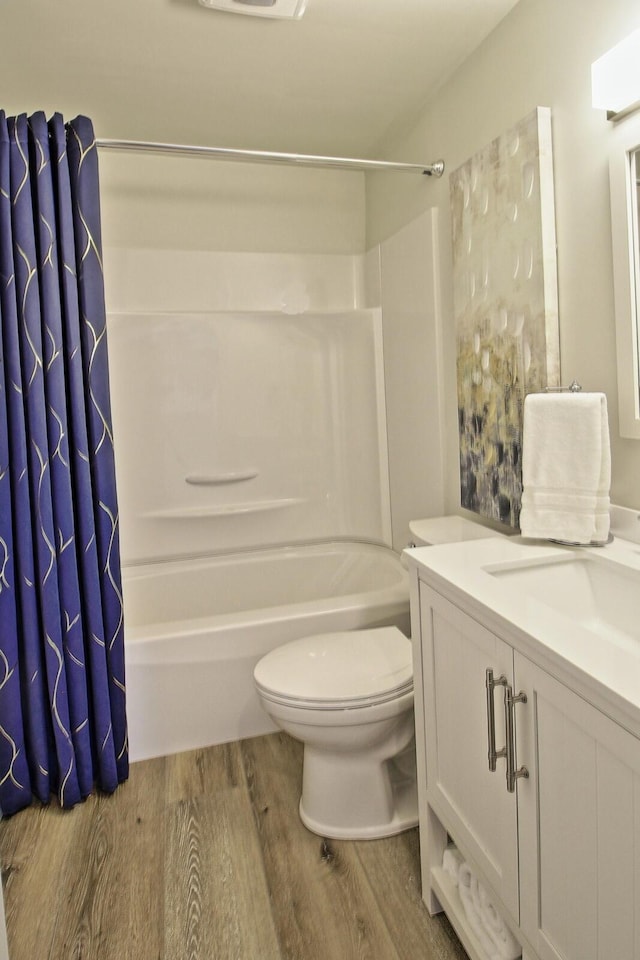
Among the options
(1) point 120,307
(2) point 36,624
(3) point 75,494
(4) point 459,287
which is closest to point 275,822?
(2) point 36,624

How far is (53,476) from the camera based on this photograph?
189cm

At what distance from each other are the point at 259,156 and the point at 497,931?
2.20 metres

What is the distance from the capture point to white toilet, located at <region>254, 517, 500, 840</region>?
1672 mm

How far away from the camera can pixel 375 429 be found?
118 inches

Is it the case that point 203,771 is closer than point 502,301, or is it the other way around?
point 502,301

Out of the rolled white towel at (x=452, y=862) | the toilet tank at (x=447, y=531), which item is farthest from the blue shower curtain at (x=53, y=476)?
the rolled white towel at (x=452, y=862)

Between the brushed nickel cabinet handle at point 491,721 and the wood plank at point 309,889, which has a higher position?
the brushed nickel cabinet handle at point 491,721

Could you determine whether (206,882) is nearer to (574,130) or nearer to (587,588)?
(587,588)

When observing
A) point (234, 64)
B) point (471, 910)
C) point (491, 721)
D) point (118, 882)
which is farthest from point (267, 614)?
point (234, 64)

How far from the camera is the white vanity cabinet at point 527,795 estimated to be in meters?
0.84

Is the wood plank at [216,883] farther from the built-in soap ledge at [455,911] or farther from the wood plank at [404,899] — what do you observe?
the built-in soap ledge at [455,911]

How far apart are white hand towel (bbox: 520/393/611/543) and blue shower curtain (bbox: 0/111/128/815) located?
1.26 m

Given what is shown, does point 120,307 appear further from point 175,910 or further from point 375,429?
point 175,910

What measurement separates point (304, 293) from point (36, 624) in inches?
74.0
